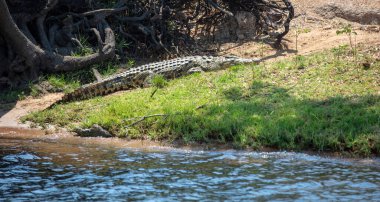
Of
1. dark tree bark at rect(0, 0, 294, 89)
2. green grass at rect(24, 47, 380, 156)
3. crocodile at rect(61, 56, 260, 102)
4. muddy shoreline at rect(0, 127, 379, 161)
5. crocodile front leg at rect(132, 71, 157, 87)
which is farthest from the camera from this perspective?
dark tree bark at rect(0, 0, 294, 89)

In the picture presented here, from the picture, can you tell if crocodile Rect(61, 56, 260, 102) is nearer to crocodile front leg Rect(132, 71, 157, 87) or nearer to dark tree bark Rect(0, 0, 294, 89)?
crocodile front leg Rect(132, 71, 157, 87)

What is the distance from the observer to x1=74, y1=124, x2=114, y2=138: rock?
8.84m

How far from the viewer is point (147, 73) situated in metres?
11.0

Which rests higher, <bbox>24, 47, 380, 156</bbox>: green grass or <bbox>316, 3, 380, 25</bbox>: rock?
<bbox>316, 3, 380, 25</bbox>: rock

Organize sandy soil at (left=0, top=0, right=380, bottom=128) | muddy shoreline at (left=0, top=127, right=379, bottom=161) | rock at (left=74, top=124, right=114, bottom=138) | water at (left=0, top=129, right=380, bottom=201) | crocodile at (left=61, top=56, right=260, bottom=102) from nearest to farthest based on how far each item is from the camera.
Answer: water at (left=0, top=129, right=380, bottom=201) → muddy shoreline at (left=0, top=127, right=379, bottom=161) → rock at (left=74, top=124, right=114, bottom=138) → sandy soil at (left=0, top=0, right=380, bottom=128) → crocodile at (left=61, top=56, right=260, bottom=102)

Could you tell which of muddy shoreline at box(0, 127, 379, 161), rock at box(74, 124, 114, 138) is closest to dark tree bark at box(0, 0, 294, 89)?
muddy shoreline at box(0, 127, 379, 161)

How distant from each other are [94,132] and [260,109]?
226 centimetres

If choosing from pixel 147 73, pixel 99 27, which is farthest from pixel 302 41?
pixel 99 27

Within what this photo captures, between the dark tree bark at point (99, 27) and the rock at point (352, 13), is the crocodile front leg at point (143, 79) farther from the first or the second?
the rock at point (352, 13)

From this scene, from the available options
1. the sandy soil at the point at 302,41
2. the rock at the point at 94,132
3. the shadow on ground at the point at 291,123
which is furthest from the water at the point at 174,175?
the sandy soil at the point at 302,41

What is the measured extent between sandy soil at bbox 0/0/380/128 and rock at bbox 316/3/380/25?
19 centimetres

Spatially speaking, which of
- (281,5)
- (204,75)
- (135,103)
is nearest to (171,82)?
(204,75)

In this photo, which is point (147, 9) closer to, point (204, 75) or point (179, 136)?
point (204, 75)

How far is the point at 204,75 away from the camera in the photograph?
35.5 ft
